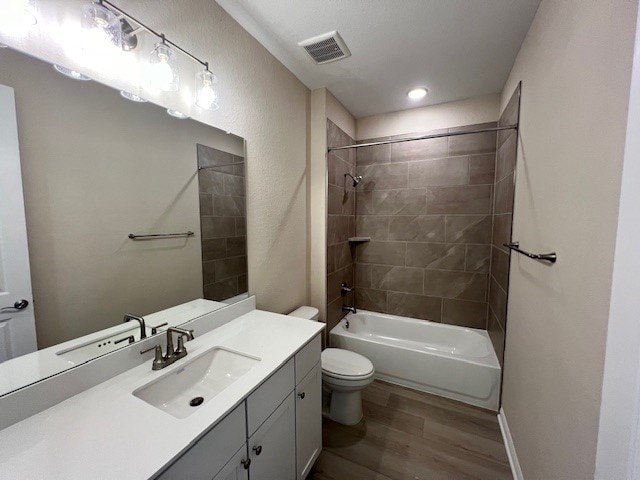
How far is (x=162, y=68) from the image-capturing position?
3.56ft

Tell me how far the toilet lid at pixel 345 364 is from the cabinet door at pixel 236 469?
98cm

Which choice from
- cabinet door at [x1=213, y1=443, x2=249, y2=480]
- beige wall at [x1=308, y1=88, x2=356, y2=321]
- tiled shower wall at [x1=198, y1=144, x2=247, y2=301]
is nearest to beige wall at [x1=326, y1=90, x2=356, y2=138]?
beige wall at [x1=308, y1=88, x2=356, y2=321]

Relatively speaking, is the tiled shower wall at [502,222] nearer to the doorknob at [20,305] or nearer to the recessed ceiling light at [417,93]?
the recessed ceiling light at [417,93]

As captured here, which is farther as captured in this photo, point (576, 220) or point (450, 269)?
point (450, 269)

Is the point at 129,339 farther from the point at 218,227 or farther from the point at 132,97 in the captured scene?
the point at 132,97

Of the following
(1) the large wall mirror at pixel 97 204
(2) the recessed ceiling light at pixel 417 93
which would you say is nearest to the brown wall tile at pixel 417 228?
(2) the recessed ceiling light at pixel 417 93

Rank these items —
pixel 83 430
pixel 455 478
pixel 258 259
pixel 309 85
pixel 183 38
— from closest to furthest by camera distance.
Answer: pixel 83 430
pixel 183 38
pixel 455 478
pixel 258 259
pixel 309 85

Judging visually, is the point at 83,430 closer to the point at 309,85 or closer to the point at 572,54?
the point at 572,54

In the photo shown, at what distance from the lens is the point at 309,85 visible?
2191 millimetres

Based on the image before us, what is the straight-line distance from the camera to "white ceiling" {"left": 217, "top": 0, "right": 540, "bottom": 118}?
1399mm

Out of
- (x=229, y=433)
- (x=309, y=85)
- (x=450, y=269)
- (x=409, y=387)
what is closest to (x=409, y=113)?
(x=309, y=85)

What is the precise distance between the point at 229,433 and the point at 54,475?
41 cm

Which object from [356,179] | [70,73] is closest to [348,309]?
[356,179]

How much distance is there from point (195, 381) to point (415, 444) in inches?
60.0
